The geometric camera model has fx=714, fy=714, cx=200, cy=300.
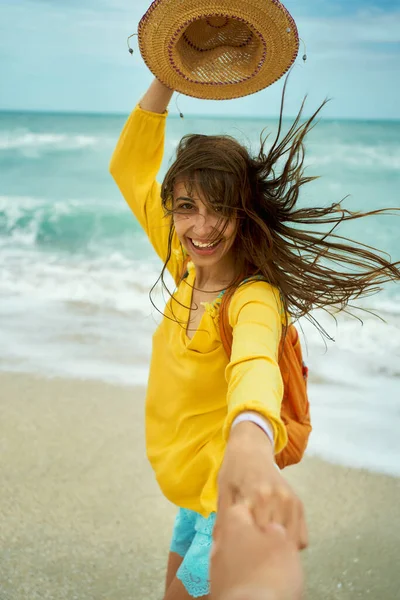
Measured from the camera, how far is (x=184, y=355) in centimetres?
217

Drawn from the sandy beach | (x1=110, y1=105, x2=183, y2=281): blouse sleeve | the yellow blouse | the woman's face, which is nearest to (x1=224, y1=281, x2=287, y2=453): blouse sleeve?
the yellow blouse

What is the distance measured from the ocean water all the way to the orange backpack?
0.65 metres

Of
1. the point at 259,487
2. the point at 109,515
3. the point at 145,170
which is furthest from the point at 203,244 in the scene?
the point at 109,515

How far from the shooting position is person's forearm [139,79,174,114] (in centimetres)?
230

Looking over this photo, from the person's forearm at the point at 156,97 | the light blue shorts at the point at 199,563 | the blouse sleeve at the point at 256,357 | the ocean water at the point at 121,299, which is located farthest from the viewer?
the ocean water at the point at 121,299

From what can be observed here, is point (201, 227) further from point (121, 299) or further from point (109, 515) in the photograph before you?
point (121, 299)

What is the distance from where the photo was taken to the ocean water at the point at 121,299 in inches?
174

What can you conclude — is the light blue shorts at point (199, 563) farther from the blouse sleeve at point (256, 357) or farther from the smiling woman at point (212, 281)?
the blouse sleeve at point (256, 357)

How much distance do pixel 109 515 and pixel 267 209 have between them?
186 cm

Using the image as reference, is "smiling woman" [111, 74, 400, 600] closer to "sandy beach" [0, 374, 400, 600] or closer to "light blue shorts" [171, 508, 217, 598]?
"light blue shorts" [171, 508, 217, 598]

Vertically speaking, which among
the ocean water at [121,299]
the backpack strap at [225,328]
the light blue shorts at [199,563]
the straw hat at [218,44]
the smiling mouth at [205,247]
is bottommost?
the ocean water at [121,299]

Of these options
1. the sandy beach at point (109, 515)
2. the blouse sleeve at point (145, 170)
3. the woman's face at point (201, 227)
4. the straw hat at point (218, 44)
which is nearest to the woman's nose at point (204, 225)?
the woman's face at point (201, 227)

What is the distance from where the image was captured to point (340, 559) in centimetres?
309

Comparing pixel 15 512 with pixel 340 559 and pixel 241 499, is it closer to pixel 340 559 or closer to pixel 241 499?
pixel 340 559
